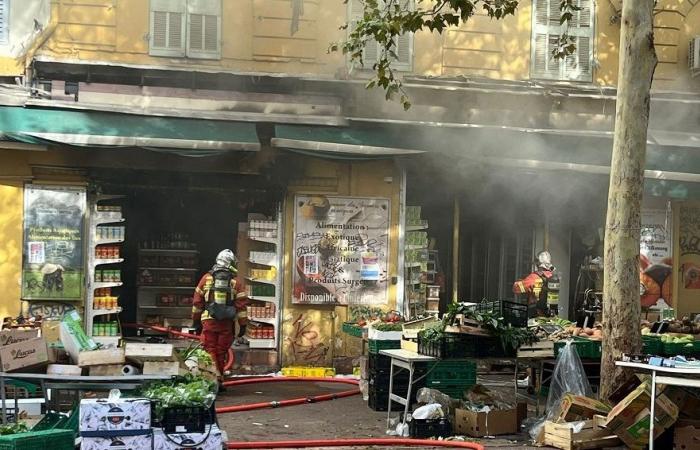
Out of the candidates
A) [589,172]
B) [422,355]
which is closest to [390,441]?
[422,355]

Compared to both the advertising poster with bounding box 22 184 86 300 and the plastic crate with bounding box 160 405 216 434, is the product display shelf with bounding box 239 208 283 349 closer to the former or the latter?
the advertising poster with bounding box 22 184 86 300

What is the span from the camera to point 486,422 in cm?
941

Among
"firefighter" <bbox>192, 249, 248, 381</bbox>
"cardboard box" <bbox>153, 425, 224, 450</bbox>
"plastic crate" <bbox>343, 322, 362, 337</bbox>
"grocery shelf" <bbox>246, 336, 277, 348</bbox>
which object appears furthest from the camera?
"grocery shelf" <bbox>246, 336, 277, 348</bbox>

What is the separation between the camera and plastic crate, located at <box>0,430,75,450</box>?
7.09 m

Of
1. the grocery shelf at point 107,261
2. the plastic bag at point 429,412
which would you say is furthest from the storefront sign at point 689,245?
the grocery shelf at point 107,261

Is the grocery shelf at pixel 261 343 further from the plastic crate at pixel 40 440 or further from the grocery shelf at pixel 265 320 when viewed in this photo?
the plastic crate at pixel 40 440

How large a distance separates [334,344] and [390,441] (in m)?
5.70

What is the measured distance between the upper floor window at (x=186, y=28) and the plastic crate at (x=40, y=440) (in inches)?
325

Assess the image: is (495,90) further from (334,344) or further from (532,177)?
(334,344)

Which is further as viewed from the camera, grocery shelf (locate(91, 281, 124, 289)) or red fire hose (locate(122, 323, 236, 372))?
grocery shelf (locate(91, 281, 124, 289))

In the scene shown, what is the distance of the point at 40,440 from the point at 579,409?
508 cm

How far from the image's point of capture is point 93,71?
13789 mm

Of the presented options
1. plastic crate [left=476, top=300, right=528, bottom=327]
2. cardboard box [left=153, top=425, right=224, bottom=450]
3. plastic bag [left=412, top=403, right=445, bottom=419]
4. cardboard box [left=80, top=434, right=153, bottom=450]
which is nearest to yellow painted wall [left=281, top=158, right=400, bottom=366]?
plastic crate [left=476, top=300, right=528, bottom=327]

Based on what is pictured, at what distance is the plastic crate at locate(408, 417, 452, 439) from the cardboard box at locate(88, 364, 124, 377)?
300 cm
